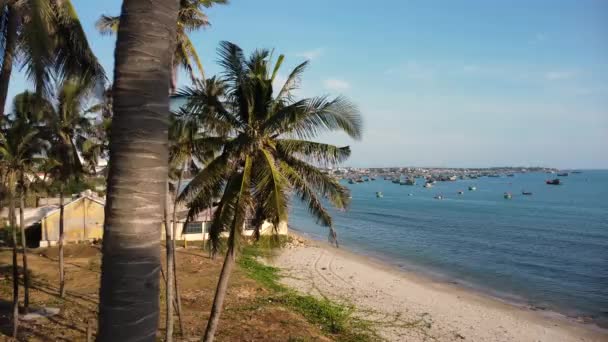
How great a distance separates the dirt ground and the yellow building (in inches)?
57.2

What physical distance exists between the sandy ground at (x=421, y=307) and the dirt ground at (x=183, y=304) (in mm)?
3988

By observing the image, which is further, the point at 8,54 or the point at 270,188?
the point at 270,188

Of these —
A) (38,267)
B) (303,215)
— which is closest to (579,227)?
(303,215)

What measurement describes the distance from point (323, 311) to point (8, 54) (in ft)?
48.7

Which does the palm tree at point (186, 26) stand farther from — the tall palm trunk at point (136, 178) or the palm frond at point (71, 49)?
the tall palm trunk at point (136, 178)

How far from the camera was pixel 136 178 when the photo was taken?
8.72 ft

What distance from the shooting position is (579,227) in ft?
173

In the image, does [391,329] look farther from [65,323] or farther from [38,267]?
[38,267]

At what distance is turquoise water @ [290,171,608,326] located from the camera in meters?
29.0

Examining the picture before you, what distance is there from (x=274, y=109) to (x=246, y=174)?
5.36 feet

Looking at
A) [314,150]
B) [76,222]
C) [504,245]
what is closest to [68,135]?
[314,150]

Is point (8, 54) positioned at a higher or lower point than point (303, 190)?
higher

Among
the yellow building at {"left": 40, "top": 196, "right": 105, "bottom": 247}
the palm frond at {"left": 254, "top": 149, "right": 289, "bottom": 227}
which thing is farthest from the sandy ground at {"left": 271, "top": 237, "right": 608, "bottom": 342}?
the yellow building at {"left": 40, "top": 196, "right": 105, "bottom": 247}

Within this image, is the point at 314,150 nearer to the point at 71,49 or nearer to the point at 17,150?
the point at 71,49
